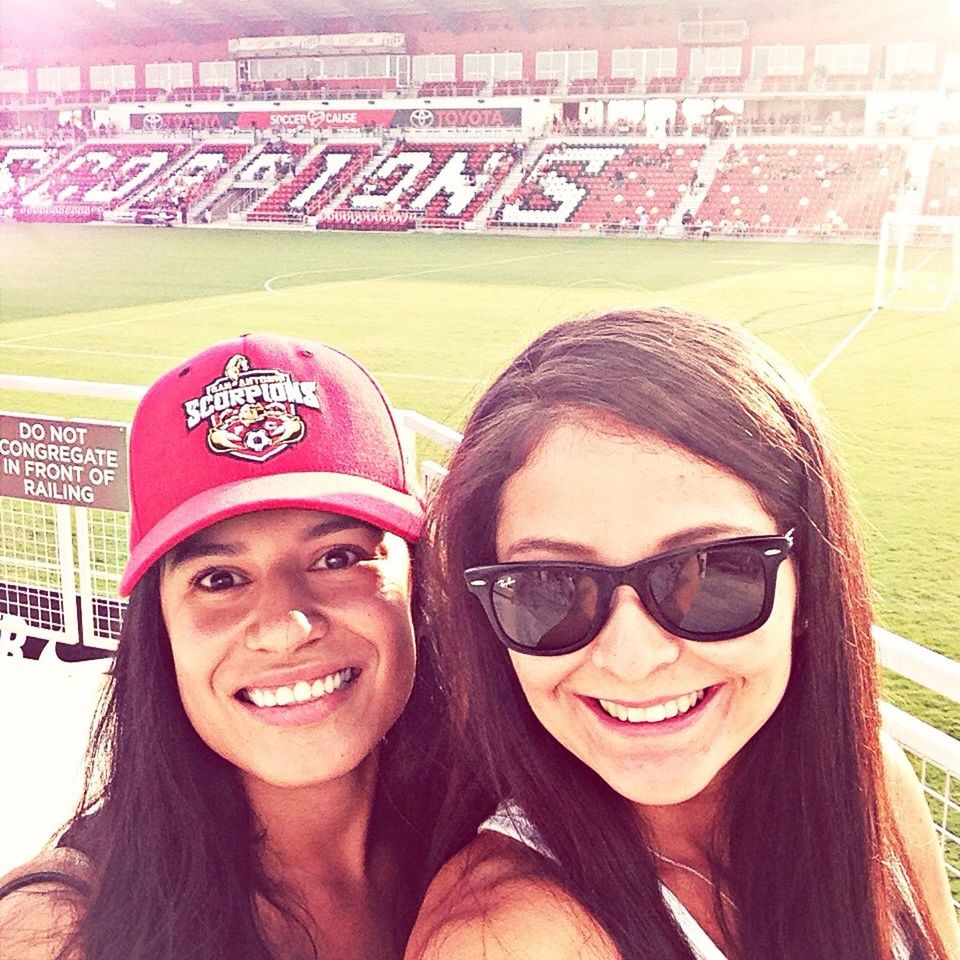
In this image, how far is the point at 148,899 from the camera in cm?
164

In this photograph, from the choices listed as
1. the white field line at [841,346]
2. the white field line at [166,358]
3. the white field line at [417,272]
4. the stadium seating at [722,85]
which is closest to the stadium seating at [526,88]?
the stadium seating at [722,85]

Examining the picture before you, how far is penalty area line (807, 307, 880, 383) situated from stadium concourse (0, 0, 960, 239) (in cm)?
1929

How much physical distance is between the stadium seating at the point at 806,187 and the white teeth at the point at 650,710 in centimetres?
3758

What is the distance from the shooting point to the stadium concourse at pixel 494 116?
4200 centimetres

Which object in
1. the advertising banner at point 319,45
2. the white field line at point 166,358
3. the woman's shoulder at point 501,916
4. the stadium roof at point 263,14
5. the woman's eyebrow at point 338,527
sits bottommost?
the white field line at point 166,358

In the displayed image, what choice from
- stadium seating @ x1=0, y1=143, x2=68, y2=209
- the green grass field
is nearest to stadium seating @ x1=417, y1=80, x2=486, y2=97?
stadium seating @ x1=0, y1=143, x2=68, y2=209

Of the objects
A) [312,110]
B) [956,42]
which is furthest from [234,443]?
[312,110]

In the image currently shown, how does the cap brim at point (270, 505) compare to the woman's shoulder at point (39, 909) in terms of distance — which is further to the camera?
the cap brim at point (270, 505)

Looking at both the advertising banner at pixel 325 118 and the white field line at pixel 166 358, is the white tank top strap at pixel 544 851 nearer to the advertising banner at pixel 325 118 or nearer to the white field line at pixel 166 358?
the white field line at pixel 166 358

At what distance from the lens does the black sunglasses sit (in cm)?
143

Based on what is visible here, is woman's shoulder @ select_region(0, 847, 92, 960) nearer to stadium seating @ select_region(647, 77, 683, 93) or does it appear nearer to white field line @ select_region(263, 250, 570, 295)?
white field line @ select_region(263, 250, 570, 295)

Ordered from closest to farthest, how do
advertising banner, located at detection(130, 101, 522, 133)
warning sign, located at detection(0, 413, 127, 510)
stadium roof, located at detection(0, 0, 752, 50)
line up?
warning sign, located at detection(0, 413, 127, 510)
stadium roof, located at detection(0, 0, 752, 50)
advertising banner, located at detection(130, 101, 522, 133)

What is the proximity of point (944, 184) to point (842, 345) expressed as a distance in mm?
29321

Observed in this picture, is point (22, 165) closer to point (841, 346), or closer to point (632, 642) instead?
point (841, 346)
